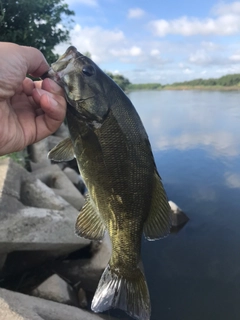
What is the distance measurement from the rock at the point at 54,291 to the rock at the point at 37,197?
1231 mm

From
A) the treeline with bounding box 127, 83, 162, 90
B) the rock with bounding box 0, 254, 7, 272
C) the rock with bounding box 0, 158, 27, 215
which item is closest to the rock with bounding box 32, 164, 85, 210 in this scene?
the rock with bounding box 0, 158, 27, 215

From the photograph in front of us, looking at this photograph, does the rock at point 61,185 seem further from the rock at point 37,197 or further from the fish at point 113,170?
the fish at point 113,170

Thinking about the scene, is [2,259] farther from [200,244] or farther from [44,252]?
[200,244]

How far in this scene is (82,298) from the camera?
504 centimetres

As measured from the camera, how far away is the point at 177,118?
2391cm

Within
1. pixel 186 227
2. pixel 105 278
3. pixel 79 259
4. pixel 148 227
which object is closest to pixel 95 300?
pixel 105 278

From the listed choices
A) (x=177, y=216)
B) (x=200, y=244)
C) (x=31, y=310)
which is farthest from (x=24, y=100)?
(x=177, y=216)

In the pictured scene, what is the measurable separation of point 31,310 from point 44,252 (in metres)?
1.80

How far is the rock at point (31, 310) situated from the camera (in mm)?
3064

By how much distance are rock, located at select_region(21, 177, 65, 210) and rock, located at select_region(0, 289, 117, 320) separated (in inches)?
76.3

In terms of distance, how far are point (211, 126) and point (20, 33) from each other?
12.7m

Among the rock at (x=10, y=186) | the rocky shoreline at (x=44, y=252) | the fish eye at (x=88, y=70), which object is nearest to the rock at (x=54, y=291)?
the rocky shoreline at (x=44, y=252)

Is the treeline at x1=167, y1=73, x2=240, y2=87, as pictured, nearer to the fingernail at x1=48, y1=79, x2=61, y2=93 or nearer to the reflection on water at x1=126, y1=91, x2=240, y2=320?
the reflection on water at x1=126, y1=91, x2=240, y2=320

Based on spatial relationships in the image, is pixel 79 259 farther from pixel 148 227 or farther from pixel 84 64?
pixel 84 64
